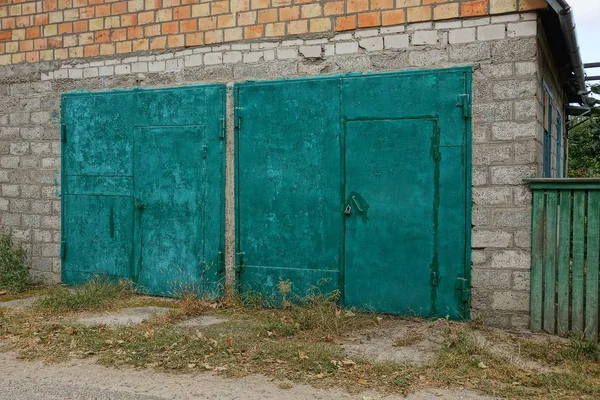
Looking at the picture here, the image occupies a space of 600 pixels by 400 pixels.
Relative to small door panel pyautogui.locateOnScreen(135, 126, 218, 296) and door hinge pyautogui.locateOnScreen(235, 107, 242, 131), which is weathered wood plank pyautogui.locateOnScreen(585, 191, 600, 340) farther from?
small door panel pyautogui.locateOnScreen(135, 126, 218, 296)

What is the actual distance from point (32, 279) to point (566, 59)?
7.05 metres

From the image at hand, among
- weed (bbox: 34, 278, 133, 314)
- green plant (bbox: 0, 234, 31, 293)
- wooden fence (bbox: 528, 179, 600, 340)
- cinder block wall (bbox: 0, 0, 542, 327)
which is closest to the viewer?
wooden fence (bbox: 528, 179, 600, 340)

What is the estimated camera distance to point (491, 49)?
18.8 feet

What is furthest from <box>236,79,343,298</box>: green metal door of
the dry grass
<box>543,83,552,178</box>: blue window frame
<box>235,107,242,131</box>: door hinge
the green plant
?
the green plant

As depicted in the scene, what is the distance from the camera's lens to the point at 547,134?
23.0 ft

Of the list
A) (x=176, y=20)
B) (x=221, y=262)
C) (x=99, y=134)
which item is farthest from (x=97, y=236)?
(x=176, y=20)

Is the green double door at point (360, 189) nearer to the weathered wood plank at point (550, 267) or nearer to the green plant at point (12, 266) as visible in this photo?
the weathered wood plank at point (550, 267)

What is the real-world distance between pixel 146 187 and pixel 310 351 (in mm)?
3261

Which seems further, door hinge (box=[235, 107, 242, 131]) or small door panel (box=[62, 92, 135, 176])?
small door panel (box=[62, 92, 135, 176])

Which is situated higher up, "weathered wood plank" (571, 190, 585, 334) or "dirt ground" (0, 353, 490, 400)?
"weathered wood plank" (571, 190, 585, 334)

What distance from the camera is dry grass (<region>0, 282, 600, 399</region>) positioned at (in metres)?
4.32

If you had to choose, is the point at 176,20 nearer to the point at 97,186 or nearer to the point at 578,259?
the point at 97,186

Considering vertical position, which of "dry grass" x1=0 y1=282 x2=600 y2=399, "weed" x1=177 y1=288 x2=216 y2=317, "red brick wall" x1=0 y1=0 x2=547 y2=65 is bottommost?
"dry grass" x1=0 y1=282 x2=600 y2=399

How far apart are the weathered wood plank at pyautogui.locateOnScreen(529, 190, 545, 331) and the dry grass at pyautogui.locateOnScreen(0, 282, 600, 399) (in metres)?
0.27
